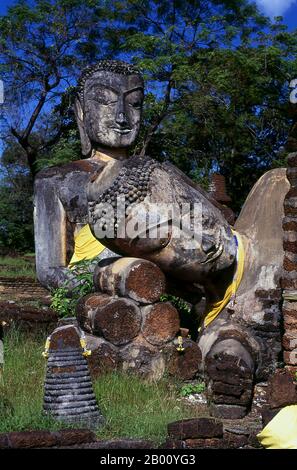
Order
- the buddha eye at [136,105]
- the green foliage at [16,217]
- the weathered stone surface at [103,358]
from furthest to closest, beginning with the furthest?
1. the green foliage at [16,217]
2. the buddha eye at [136,105]
3. the weathered stone surface at [103,358]

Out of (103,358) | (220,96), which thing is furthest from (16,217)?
(103,358)

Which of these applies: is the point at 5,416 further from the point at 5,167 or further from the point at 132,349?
the point at 5,167

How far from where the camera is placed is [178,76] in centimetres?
1662

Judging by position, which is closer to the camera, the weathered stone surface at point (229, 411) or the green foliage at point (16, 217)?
the weathered stone surface at point (229, 411)

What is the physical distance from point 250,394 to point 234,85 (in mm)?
13449

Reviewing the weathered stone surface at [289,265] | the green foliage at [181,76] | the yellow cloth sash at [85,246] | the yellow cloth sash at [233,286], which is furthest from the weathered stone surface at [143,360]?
the green foliage at [181,76]

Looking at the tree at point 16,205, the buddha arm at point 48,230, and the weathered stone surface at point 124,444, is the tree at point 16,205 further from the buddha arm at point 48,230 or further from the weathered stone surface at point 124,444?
the weathered stone surface at point 124,444

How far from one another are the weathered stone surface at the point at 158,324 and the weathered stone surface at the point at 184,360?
8cm

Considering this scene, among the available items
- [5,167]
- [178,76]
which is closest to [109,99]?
[178,76]

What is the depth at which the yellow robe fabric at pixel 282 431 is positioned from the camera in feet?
11.1

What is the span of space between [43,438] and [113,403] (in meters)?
0.91

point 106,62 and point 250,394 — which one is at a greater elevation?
point 106,62

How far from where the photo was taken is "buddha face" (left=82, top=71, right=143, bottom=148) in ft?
25.2

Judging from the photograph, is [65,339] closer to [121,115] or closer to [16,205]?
[121,115]
